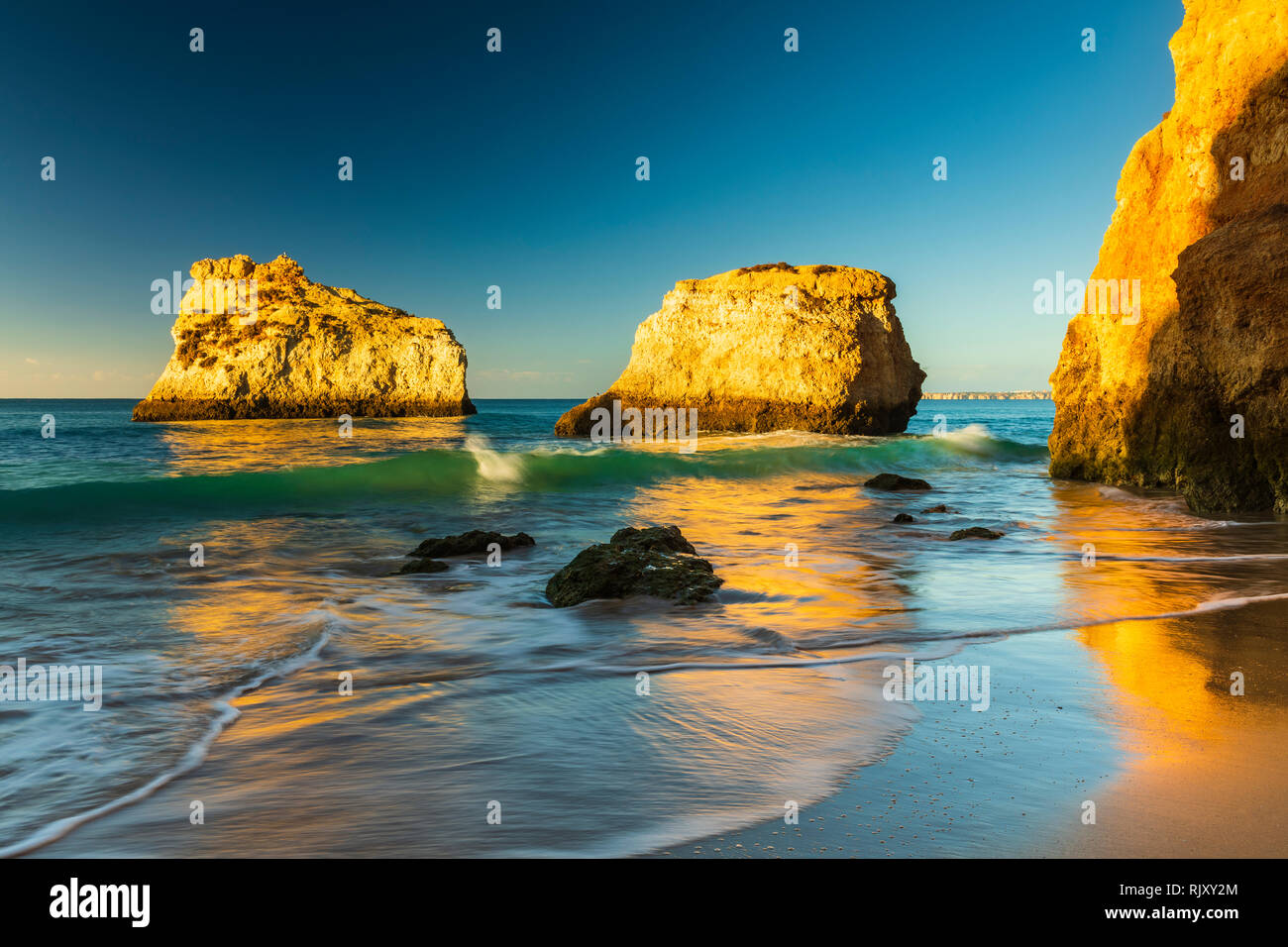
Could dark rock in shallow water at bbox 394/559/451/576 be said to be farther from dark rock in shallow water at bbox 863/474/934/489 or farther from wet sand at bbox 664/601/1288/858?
dark rock in shallow water at bbox 863/474/934/489

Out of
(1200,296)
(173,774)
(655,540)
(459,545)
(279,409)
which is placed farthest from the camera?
(279,409)

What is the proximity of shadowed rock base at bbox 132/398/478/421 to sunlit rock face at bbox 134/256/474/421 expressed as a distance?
8 centimetres

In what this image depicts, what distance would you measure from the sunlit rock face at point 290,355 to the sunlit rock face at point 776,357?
28.1m

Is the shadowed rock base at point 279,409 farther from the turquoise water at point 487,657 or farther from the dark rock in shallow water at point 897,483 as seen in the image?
the dark rock in shallow water at point 897,483

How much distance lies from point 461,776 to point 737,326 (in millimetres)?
39877

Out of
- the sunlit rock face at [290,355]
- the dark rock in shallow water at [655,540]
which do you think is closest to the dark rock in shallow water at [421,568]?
the dark rock in shallow water at [655,540]

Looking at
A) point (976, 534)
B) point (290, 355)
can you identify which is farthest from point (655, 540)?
point (290, 355)

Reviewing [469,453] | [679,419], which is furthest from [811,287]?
[469,453]

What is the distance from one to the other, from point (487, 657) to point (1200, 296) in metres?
10.8

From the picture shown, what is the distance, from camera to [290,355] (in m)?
61.2

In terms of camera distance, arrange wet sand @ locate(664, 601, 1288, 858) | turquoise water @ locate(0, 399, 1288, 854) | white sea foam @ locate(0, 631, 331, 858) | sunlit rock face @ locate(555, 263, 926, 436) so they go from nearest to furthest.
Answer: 1. wet sand @ locate(664, 601, 1288, 858)
2. white sea foam @ locate(0, 631, 331, 858)
3. turquoise water @ locate(0, 399, 1288, 854)
4. sunlit rock face @ locate(555, 263, 926, 436)

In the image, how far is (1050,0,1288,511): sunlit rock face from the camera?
10.1m

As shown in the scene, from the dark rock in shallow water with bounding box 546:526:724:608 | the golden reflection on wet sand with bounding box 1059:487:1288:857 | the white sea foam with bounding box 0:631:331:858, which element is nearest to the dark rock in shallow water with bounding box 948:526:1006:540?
the golden reflection on wet sand with bounding box 1059:487:1288:857

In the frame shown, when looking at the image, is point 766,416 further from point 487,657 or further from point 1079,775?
point 1079,775
